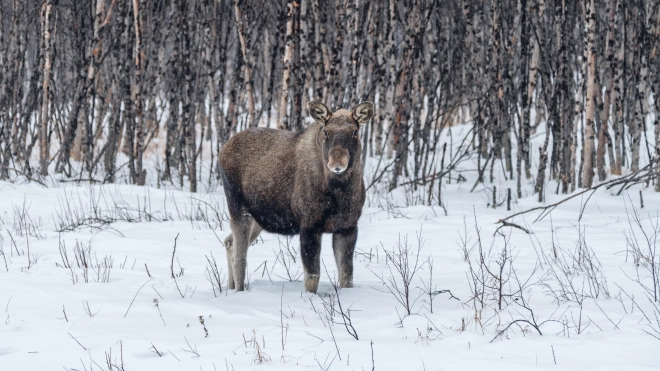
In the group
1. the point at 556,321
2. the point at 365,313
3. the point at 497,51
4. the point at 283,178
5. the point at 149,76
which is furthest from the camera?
the point at 149,76

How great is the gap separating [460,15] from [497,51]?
451 cm

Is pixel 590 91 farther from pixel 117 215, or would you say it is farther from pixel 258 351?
pixel 258 351

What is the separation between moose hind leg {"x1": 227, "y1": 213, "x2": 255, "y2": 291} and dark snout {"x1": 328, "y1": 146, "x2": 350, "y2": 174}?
1251 mm

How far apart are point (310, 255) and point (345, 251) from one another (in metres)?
0.31

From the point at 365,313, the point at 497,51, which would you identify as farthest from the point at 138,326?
the point at 497,51

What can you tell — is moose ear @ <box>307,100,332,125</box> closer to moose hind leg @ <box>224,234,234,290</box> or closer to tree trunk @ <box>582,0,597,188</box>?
moose hind leg @ <box>224,234,234,290</box>

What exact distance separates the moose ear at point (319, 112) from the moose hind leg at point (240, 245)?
1.12 metres

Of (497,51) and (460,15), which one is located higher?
(460,15)

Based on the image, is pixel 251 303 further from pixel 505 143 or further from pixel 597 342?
pixel 505 143

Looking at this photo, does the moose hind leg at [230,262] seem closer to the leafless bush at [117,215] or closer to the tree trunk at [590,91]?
the leafless bush at [117,215]

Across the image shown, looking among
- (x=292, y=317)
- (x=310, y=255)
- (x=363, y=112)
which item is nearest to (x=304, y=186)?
(x=310, y=255)

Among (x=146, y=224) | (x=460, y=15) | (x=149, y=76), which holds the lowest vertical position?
(x=146, y=224)

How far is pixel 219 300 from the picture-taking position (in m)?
4.98

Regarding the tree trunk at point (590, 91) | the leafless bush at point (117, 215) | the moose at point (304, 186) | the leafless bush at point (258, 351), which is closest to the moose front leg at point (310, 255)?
the moose at point (304, 186)
